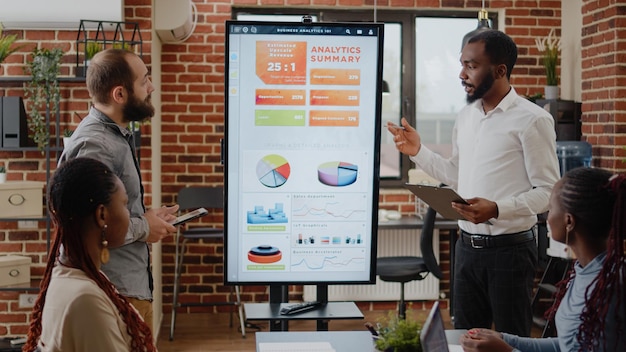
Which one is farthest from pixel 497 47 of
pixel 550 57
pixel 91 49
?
pixel 550 57

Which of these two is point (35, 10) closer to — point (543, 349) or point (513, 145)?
point (513, 145)

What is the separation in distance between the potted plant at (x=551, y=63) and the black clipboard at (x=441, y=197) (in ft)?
10.5

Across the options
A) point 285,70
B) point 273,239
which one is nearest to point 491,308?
point 273,239

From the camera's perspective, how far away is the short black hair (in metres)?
3.20

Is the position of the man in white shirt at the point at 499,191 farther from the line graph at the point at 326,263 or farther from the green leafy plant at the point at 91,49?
the green leafy plant at the point at 91,49

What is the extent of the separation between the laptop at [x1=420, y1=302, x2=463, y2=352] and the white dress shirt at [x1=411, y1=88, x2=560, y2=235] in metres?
1.27

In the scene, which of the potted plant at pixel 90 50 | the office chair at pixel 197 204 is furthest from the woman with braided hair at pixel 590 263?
the office chair at pixel 197 204

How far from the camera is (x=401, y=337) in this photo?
6.40ft

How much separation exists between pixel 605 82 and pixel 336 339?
3828 mm

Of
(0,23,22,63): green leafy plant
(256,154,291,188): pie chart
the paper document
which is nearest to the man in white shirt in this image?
(256,154,291,188): pie chart

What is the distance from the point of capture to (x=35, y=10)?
4.62 meters

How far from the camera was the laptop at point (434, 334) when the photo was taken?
178 centimetres

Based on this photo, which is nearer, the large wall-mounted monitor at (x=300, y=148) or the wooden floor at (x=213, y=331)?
the large wall-mounted monitor at (x=300, y=148)

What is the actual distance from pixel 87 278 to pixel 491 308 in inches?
74.0
